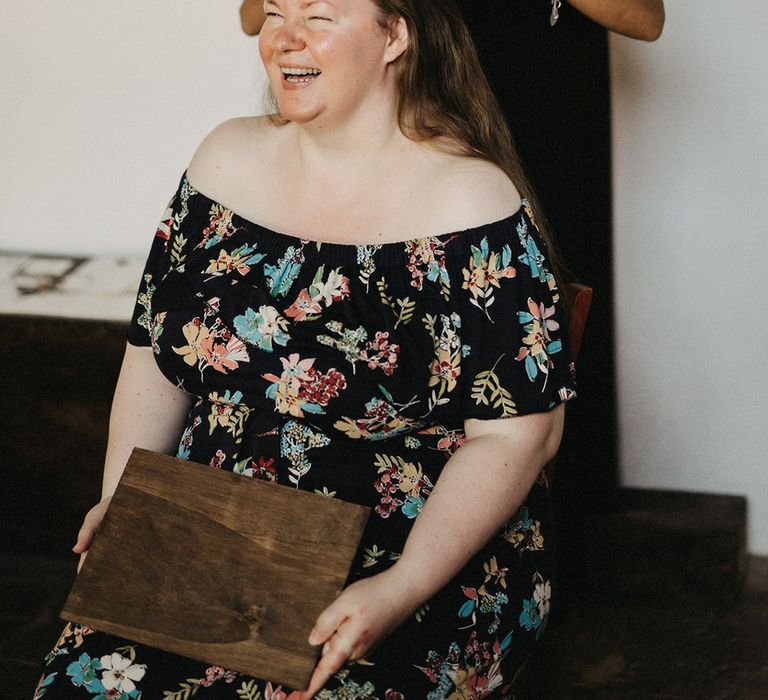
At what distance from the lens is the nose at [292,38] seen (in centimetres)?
170

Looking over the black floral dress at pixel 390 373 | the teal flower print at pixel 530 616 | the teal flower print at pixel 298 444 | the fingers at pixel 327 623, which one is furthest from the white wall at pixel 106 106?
the fingers at pixel 327 623

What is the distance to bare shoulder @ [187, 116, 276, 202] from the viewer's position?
6.23 feet

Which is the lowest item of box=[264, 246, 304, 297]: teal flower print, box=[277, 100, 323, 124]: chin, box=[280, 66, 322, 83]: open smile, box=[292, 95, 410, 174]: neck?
box=[264, 246, 304, 297]: teal flower print

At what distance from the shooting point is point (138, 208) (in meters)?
3.14

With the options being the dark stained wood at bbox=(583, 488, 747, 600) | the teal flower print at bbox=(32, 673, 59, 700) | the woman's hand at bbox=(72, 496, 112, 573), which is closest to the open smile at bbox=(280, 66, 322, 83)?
the woman's hand at bbox=(72, 496, 112, 573)

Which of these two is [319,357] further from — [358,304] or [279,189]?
[279,189]

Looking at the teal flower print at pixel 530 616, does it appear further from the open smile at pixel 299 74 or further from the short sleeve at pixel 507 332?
the open smile at pixel 299 74

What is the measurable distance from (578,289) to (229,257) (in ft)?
1.92

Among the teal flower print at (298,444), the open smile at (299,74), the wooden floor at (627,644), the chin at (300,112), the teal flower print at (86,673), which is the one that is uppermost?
the open smile at (299,74)

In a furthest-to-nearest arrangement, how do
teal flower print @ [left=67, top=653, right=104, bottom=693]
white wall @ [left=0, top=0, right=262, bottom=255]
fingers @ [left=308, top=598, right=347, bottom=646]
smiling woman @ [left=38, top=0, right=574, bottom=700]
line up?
white wall @ [left=0, top=0, right=262, bottom=255] → smiling woman @ [left=38, top=0, right=574, bottom=700] → teal flower print @ [left=67, top=653, right=104, bottom=693] → fingers @ [left=308, top=598, right=347, bottom=646]

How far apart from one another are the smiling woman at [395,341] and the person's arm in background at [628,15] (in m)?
0.35

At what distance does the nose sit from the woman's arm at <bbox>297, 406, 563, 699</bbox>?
2.08 ft

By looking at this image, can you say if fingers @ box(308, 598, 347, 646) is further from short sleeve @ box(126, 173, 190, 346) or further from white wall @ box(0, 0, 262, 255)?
white wall @ box(0, 0, 262, 255)

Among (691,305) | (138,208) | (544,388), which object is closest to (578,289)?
(544,388)
